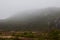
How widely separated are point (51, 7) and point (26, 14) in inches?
18.2

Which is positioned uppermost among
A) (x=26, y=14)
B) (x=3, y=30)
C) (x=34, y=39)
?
(x=26, y=14)

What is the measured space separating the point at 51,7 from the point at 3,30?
0.95 meters

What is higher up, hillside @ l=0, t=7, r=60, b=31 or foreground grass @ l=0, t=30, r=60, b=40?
hillside @ l=0, t=7, r=60, b=31

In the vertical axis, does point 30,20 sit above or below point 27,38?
above

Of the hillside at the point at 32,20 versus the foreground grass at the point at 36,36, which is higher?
the hillside at the point at 32,20

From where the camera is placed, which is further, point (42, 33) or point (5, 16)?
point (5, 16)

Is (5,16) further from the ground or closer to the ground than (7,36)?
further from the ground

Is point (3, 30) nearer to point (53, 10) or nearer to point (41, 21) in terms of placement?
point (41, 21)

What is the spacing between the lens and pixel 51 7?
218 centimetres

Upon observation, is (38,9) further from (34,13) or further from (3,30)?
(3,30)

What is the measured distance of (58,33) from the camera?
6.71 feet

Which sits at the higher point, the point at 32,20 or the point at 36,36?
the point at 32,20

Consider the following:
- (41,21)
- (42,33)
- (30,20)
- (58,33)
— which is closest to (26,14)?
(30,20)

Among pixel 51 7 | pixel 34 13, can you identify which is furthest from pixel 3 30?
pixel 51 7
